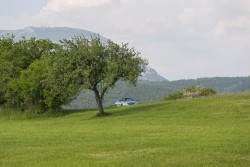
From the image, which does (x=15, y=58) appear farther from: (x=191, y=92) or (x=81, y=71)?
(x=191, y=92)

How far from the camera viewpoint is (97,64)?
52750 mm

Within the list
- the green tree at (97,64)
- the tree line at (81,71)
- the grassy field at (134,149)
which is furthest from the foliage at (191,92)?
the grassy field at (134,149)

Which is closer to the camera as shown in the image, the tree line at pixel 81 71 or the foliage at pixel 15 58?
the tree line at pixel 81 71

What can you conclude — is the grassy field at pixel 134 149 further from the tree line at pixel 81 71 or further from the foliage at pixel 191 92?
the foliage at pixel 191 92

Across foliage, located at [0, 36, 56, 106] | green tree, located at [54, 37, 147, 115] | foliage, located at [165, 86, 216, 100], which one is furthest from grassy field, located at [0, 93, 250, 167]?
foliage, located at [165, 86, 216, 100]

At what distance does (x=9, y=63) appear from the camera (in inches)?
2736

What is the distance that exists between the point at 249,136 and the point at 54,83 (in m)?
33.1

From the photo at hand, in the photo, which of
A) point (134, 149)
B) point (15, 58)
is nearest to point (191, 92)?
point (15, 58)

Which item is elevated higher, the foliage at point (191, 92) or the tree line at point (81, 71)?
the tree line at point (81, 71)

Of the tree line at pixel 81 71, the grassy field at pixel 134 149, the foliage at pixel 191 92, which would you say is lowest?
the grassy field at pixel 134 149

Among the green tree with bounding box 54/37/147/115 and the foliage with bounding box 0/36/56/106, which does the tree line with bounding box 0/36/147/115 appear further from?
the foliage with bounding box 0/36/56/106

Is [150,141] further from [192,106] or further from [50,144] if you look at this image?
[192,106]

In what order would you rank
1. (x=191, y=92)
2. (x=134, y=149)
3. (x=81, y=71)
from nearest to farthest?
(x=134, y=149) < (x=81, y=71) < (x=191, y=92)

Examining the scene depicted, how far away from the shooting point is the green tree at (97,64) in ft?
169
